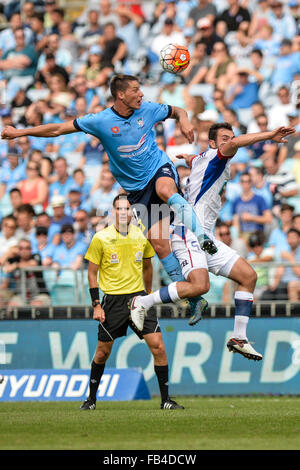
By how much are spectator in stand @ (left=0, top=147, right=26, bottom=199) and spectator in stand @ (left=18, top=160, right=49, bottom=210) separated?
0.63 metres

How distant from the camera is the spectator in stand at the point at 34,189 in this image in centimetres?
2183

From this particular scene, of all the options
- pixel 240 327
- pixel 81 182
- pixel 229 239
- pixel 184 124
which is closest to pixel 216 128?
pixel 184 124

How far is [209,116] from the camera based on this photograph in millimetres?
21031

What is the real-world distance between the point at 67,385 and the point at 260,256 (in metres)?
4.39

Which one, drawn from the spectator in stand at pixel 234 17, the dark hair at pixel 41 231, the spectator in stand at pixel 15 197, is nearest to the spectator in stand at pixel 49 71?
the spectator in stand at pixel 234 17

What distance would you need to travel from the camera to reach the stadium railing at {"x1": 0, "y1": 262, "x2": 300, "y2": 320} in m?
17.5

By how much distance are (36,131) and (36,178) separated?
1008cm

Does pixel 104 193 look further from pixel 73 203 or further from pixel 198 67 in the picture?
pixel 198 67

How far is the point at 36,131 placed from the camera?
12.0 m

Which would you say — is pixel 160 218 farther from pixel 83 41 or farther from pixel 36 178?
pixel 83 41

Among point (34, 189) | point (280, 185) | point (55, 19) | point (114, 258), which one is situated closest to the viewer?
point (114, 258)

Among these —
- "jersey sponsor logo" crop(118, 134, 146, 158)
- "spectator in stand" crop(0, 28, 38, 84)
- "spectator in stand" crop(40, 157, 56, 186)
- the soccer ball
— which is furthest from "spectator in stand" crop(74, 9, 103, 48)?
"jersey sponsor logo" crop(118, 134, 146, 158)

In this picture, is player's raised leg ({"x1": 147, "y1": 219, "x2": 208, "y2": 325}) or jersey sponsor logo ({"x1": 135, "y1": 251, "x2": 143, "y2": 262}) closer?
player's raised leg ({"x1": 147, "y1": 219, "x2": 208, "y2": 325})

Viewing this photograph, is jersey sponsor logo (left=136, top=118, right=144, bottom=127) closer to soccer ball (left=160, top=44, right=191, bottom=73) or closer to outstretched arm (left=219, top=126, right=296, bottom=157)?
soccer ball (left=160, top=44, right=191, bottom=73)
